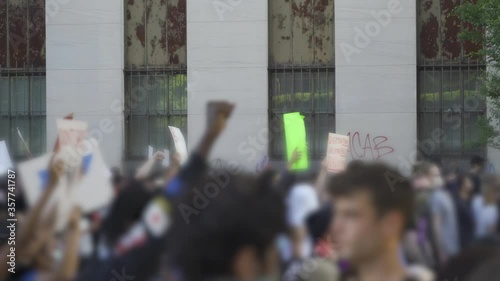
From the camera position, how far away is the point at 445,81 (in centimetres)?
2539

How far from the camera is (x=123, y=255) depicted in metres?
3.22

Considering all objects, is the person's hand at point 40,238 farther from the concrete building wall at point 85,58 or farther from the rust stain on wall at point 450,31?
the rust stain on wall at point 450,31

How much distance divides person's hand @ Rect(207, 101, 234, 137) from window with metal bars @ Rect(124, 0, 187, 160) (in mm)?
22461

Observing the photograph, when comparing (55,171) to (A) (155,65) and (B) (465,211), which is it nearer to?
(B) (465,211)

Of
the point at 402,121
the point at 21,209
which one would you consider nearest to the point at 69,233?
the point at 21,209

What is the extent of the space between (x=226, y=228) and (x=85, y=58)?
22.8 meters

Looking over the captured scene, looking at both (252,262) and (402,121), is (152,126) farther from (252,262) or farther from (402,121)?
(252,262)

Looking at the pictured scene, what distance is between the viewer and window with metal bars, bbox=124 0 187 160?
25.6 metres

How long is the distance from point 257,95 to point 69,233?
2202 centimetres

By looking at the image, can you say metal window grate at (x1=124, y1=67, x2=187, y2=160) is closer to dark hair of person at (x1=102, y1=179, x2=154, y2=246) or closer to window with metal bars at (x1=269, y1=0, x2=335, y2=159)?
window with metal bars at (x1=269, y1=0, x2=335, y2=159)

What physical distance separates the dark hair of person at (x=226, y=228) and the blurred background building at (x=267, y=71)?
69.7ft

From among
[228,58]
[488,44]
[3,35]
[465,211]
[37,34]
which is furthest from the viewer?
[3,35]

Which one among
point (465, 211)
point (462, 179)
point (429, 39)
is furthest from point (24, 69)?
point (465, 211)

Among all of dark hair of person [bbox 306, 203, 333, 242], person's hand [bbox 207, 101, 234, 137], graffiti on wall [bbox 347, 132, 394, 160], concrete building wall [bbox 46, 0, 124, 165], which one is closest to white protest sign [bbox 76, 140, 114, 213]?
person's hand [bbox 207, 101, 234, 137]
